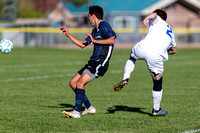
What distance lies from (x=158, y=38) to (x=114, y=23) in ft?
149

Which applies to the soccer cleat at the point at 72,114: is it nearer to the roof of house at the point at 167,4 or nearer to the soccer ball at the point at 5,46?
the soccer ball at the point at 5,46

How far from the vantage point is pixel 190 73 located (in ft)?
57.6

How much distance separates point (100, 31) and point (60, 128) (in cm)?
212

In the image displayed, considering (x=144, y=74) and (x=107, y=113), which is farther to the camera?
(x=144, y=74)

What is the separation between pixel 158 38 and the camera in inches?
312

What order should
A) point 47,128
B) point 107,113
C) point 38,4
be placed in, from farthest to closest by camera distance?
point 38,4 → point 107,113 → point 47,128

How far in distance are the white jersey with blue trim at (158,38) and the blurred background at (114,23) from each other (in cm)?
3452

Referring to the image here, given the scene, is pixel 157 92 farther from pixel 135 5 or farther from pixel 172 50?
pixel 135 5

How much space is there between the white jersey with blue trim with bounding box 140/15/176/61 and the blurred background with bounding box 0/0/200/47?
34521 millimetres

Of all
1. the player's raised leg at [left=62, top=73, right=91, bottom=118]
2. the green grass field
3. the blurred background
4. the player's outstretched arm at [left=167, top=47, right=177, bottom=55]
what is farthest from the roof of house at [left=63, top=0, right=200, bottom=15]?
the player's raised leg at [left=62, top=73, right=91, bottom=118]

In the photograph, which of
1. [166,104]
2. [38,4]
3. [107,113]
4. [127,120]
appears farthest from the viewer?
[38,4]

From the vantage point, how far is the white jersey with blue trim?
311 inches

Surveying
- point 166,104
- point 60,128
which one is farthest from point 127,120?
point 166,104

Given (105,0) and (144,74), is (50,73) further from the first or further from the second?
(105,0)
